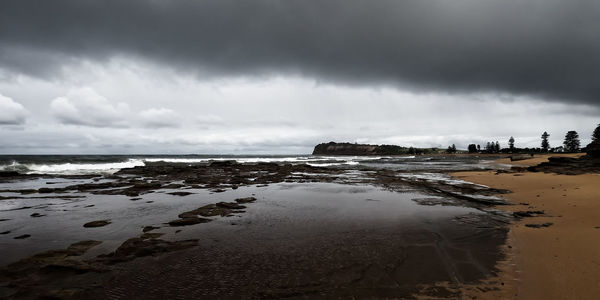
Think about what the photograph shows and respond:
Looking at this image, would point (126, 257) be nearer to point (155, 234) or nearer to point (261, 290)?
point (155, 234)

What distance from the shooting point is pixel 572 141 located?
111375mm

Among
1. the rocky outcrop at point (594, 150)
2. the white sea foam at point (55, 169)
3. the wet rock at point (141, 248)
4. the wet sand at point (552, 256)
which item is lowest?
the wet rock at point (141, 248)

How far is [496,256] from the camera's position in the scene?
5754 millimetres

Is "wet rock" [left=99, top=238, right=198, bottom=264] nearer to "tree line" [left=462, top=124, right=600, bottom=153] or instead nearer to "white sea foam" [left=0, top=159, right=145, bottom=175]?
"white sea foam" [left=0, top=159, right=145, bottom=175]

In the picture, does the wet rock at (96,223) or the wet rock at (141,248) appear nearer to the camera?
the wet rock at (141,248)

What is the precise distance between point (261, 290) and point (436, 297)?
274 centimetres

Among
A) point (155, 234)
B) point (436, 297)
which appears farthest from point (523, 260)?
point (155, 234)

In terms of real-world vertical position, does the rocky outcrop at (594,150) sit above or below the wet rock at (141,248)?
above

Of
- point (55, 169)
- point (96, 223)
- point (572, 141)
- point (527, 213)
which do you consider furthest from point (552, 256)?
point (572, 141)

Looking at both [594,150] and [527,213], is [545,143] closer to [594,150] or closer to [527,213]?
[594,150]

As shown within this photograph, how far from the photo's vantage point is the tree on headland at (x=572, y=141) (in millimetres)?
109869

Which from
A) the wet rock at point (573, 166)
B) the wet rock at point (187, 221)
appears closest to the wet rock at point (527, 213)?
the wet rock at point (187, 221)

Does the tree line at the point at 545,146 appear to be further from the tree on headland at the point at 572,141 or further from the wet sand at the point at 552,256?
the wet sand at the point at 552,256

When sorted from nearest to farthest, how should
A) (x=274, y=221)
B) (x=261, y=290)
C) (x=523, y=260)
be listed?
(x=261, y=290), (x=523, y=260), (x=274, y=221)
